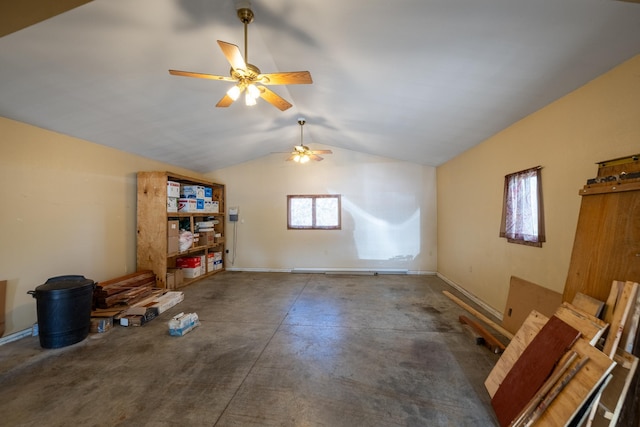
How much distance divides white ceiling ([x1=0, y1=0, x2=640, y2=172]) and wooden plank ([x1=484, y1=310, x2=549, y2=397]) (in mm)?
2029

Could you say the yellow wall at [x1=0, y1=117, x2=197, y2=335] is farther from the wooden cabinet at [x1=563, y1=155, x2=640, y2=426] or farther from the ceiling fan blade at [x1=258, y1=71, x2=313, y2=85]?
the wooden cabinet at [x1=563, y1=155, x2=640, y2=426]

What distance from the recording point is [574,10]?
1.45 meters

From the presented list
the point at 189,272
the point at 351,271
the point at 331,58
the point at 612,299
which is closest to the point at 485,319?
the point at 612,299

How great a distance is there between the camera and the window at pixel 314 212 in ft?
19.4

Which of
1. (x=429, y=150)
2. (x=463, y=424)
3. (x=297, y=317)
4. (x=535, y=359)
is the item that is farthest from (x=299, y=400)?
(x=429, y=150)

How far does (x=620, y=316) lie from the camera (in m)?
1.36

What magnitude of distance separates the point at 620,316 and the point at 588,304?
225mm

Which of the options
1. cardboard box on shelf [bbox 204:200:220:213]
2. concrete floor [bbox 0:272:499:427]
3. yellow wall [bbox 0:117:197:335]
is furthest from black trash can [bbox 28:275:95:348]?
cardboard box on shelf [bbox 204:200:220:213]

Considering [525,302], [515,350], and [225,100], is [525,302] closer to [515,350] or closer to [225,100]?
[515,350]

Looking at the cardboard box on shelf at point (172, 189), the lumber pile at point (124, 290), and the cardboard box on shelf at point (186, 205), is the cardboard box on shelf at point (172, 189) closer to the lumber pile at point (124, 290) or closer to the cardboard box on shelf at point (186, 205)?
the cardboard box on shelf at point (186, 205)

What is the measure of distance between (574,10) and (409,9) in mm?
967

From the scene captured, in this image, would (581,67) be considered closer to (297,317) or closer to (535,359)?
(535,359)

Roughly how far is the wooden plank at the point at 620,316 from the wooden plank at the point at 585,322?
4cm

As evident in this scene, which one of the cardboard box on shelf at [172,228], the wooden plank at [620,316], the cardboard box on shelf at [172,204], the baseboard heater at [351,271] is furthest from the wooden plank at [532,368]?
the cardboard box on shelf at [172,204]
